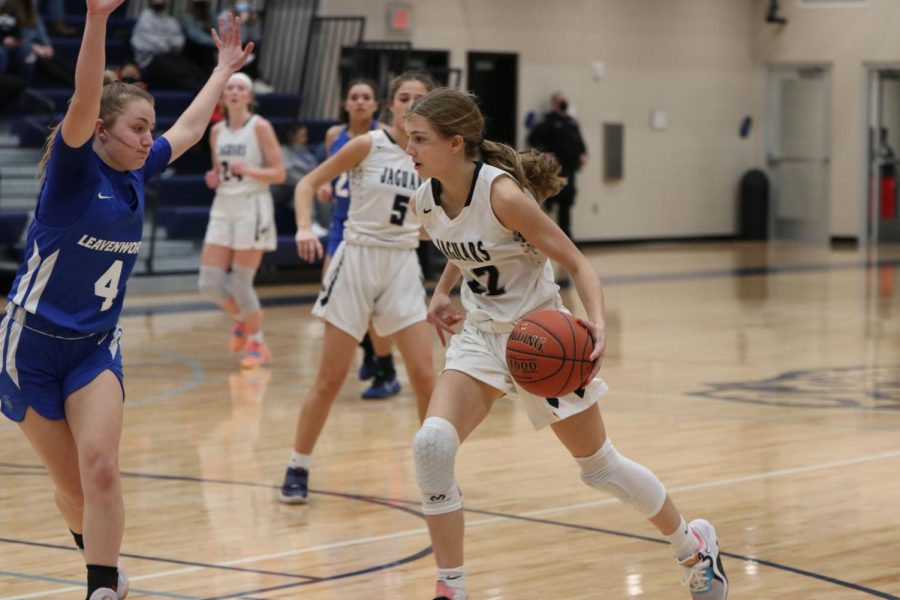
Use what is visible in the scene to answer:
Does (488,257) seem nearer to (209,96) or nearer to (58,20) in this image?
(209,96)

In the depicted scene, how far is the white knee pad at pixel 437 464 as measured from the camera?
4031 millimetres

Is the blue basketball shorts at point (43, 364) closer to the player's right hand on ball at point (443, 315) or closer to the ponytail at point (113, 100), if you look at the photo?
the ponytail at point (113, 100)

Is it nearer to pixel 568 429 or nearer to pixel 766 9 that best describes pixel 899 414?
pixel 568 429

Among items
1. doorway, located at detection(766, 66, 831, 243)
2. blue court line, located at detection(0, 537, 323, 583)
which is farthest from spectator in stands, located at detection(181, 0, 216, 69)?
blue court line, located at detection(0, 537, 323, 583)

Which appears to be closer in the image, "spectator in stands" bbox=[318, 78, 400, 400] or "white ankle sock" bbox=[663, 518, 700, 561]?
"white ankle sock" bbox=[663, 518, 700, 561]

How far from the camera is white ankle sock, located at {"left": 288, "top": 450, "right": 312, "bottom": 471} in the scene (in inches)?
233

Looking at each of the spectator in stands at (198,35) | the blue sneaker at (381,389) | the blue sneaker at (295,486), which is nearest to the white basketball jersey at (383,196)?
the blue sneaker at (295,486)

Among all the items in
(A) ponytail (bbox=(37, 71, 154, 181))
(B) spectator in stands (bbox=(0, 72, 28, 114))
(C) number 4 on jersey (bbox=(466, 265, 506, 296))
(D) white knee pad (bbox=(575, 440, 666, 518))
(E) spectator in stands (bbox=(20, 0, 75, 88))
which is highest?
(E) spectator in stands (bbox=(20, 0, 75, 88))

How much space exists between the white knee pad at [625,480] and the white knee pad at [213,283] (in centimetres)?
585

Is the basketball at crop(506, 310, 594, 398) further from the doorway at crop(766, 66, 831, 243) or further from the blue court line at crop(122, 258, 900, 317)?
the doorway at crop(766, 66, 831, 243)

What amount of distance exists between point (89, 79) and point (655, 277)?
43.6 ft

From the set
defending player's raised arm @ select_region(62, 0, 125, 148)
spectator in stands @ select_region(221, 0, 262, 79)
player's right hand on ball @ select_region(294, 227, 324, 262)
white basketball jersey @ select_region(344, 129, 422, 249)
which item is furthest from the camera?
spectator in stands @ select_region(221, 0, 262, 79)

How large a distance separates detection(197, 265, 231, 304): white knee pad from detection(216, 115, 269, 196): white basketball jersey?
55 cm

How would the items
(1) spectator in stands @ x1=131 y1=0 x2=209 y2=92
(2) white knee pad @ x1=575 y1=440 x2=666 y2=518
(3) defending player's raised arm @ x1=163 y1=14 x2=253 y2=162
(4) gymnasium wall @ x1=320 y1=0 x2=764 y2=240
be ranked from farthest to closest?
1. (4) gymnasium wall @ x1=320 y1=0 x2=764 y2=240
2. (1) spectator in stands @ x1=131 y1=0 x2=209 y2=92
3. (3) defending player's raised arm @ x1=163 y1=14 x2=253 y2=162
4. (2) white knee pad @ x1=575 y1=440 x2=666 y2=518
